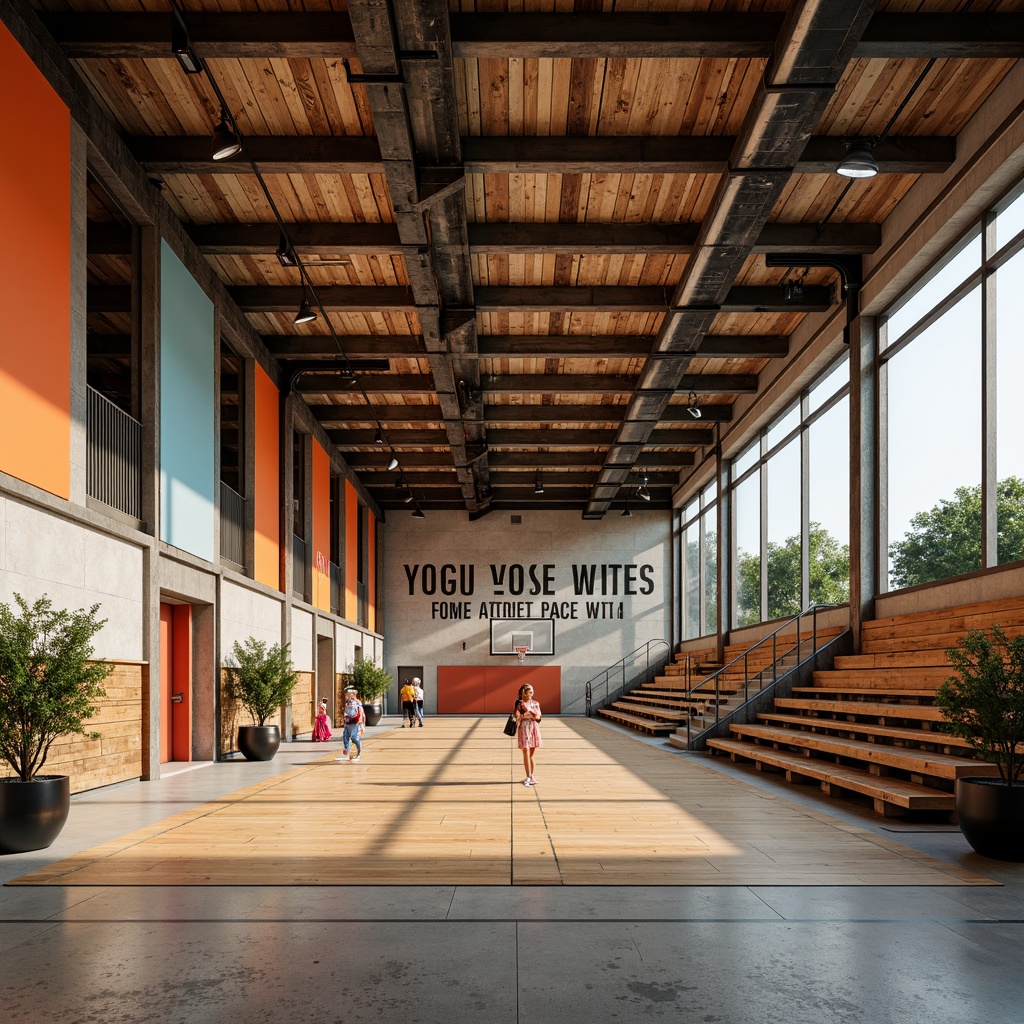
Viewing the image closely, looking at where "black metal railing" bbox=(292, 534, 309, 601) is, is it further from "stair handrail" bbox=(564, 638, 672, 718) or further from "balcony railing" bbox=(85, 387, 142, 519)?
"stair handrail" bbox=(564, 638, 672, 718)

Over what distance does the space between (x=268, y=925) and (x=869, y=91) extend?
962 cm

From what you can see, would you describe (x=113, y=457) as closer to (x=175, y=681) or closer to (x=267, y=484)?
(x=175, y=681)

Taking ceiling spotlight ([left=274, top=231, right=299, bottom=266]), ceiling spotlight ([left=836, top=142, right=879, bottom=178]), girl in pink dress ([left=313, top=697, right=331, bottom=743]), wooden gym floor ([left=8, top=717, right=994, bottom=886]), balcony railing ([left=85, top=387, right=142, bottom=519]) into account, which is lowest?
girl in pink dress ([left=313, top=697, right=331, bottom=743])

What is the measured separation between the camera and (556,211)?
43.4ft

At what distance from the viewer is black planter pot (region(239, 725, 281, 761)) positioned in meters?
15.3

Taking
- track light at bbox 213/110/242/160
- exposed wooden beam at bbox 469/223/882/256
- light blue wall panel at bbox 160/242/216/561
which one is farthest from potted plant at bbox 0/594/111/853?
exposed wooden beam at bbox 469/223/882/256

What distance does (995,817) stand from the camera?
7.06m

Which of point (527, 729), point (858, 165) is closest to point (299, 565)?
point (527, 729)

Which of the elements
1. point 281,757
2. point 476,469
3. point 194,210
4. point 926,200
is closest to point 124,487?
point 194,210

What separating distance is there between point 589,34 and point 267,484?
1141 centimetres

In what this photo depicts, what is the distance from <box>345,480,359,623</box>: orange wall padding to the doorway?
12.1 metres

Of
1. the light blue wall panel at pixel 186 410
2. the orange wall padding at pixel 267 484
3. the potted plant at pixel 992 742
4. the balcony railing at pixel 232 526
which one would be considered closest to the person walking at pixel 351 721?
the light blue wall panel at pixel 186 410

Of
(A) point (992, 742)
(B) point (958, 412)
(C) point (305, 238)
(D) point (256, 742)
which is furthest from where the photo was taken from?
(D) point (256, 742)

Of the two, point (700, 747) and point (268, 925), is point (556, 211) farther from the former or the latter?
point (268, 925)
